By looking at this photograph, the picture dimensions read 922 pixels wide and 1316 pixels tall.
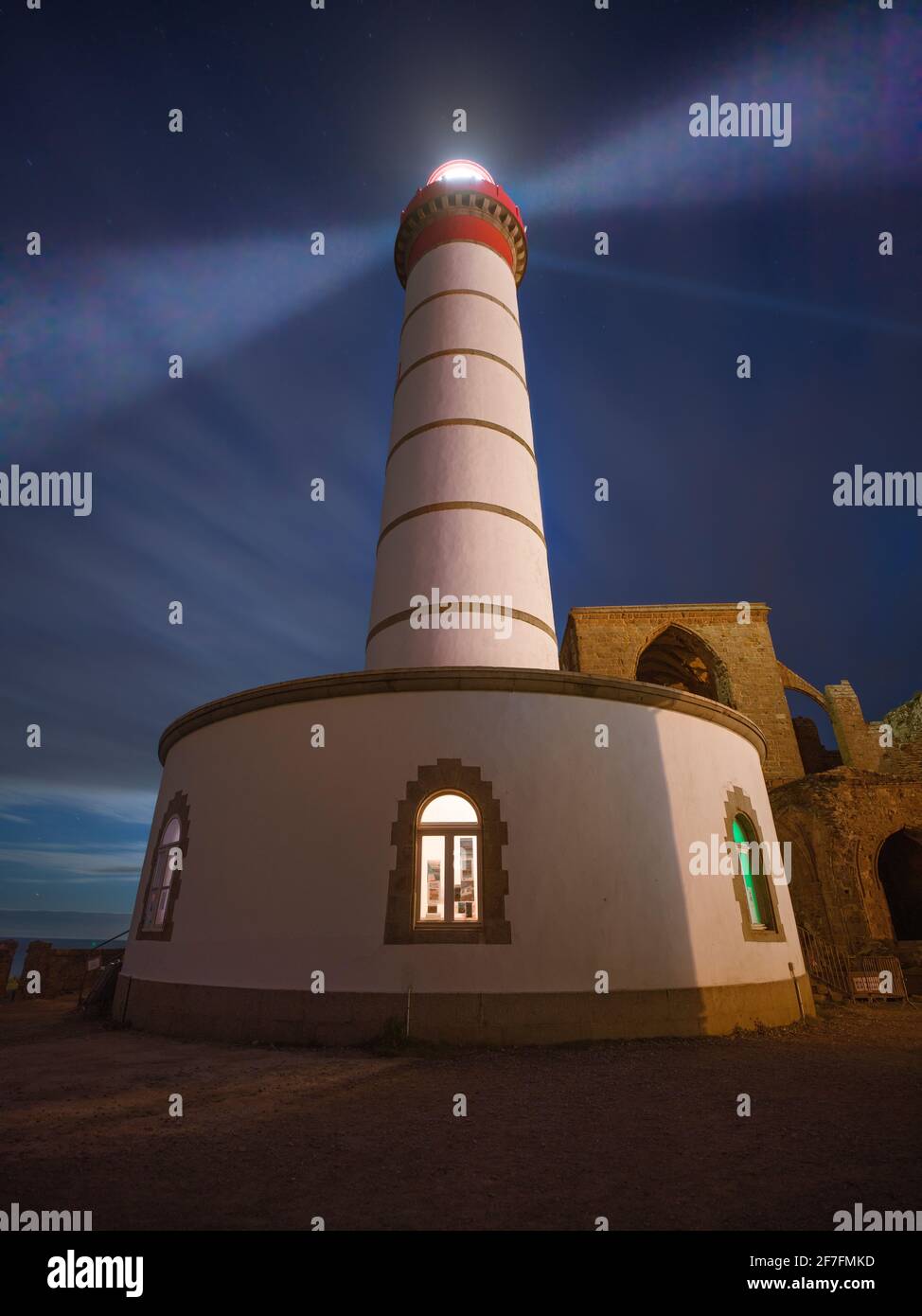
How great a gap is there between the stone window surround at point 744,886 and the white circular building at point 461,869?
0.12ft

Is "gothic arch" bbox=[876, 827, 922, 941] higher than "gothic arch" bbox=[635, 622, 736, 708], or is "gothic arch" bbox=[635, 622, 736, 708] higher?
"gothic arch" bbox=[635, 622, 736, 708]

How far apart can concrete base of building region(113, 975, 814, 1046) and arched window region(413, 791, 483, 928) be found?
0.84 metres

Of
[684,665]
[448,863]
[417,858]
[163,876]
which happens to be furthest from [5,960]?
[684,665]

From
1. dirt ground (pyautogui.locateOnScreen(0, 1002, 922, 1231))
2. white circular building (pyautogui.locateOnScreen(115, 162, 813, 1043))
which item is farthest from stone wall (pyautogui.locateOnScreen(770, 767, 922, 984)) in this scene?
dirt ground (pyautogui.locateOnScreen(0, 1002, 922, 1231))

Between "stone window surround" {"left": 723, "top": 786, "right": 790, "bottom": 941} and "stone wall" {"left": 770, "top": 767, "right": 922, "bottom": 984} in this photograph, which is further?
"stone wall" {"left": 770, "top": 767, "right": 922, "bottom": 984}

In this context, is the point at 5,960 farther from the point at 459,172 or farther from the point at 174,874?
the point at 459,172

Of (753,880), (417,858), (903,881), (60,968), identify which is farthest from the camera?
(903,881)

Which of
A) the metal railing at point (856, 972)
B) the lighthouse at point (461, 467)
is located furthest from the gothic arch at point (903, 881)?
the lighthouse at point (461, 467)

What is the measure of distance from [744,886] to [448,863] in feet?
14.7

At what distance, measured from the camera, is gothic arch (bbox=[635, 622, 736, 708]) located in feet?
75.4

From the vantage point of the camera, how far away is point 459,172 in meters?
16.1

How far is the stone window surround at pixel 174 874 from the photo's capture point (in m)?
8.77

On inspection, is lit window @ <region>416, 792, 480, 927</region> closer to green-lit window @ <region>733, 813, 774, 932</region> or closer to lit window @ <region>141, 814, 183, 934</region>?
lit window @ <region>141, 814, 183, 934</region>

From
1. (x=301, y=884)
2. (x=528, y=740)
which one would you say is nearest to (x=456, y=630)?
(x=528, y=740)
